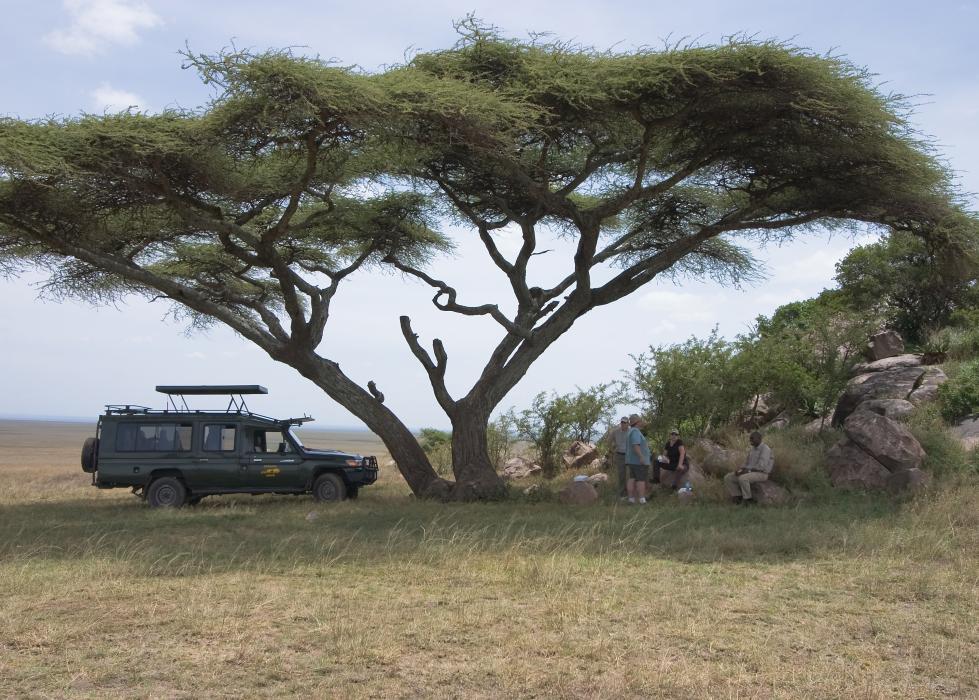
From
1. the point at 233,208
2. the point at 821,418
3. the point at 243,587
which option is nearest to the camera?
the point at 243,587

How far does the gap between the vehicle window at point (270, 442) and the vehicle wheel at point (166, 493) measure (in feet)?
4.95

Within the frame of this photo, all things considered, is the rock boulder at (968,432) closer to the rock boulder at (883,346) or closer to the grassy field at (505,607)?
the grassy field at (505,607)

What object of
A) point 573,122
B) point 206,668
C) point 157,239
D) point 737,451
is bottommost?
point 206,668

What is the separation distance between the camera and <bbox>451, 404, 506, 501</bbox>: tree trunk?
17.1m

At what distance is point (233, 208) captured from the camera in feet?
62.8

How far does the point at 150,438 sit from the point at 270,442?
7.14ft

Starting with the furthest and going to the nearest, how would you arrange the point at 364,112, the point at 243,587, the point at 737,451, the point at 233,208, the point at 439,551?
1. the point at 233,208
2. the point at 737,451
3. the point at 364,112
4. the point at 439,551
5. the point at 243,587

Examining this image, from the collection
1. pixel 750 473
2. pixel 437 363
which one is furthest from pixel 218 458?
pixel 750 473

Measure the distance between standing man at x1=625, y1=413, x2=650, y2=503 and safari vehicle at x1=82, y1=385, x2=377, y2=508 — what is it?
5.40 metres

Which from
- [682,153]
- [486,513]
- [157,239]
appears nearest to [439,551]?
[486,513]

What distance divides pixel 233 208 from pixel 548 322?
272 inches

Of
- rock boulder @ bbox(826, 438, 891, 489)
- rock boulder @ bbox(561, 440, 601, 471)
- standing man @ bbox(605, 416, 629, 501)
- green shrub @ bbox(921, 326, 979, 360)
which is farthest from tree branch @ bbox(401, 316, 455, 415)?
green shrub @ bbox(921, 326, 979, 360)

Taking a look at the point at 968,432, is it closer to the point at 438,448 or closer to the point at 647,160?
the point at 647,160

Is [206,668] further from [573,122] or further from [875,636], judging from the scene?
[573,122]
